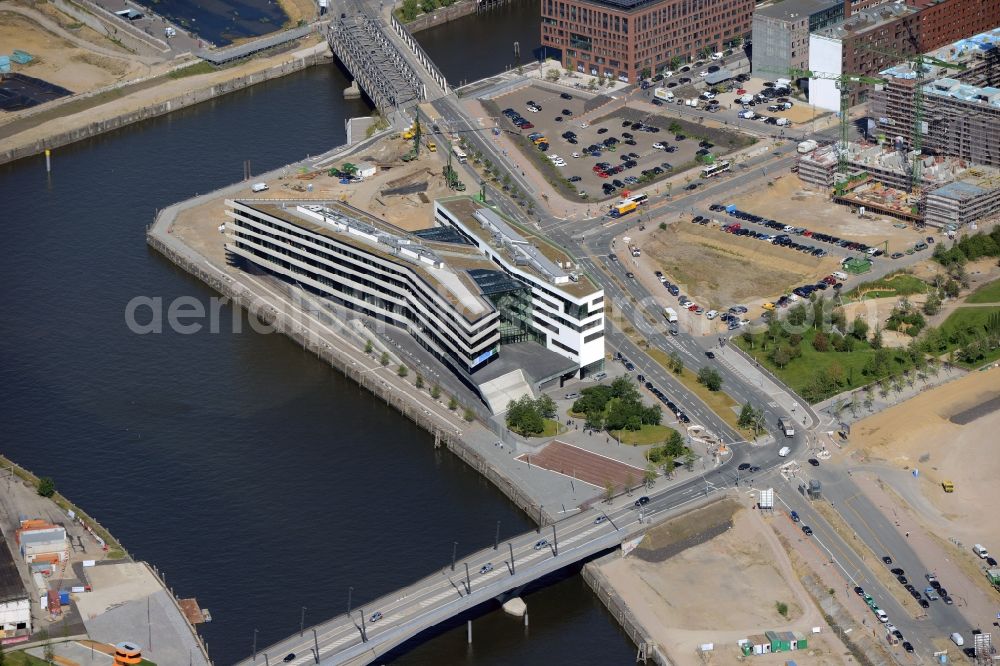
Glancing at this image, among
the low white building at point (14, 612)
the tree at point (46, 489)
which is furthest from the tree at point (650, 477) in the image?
the low white building at point (14, 612)

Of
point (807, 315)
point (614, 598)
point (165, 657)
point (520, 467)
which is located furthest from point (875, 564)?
point (165, 657)

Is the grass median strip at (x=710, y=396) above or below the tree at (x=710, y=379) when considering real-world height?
below

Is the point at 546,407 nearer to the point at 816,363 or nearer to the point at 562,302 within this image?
the point at 562,302

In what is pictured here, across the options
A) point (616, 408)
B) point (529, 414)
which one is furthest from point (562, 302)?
point (529, 414)

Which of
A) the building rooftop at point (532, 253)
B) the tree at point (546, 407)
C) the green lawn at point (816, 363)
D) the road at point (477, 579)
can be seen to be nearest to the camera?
the road at point (477, 579)

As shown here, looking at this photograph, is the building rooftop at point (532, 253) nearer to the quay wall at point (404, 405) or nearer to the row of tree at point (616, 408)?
the row of tree at point (616, 408)

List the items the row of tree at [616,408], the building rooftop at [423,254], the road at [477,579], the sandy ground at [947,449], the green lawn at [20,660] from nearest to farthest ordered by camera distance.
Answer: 1. the green lawn at [20,660]
2. the road at [477,579]
3. the sandy ground at [947,449]
4. the row of tree at [616,408]
5. the building rooftop at [423,254]
